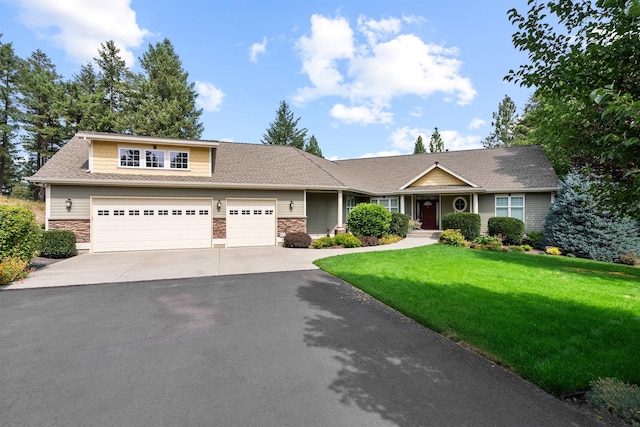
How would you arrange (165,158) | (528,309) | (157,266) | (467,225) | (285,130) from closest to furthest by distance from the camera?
(528,309) < (157,266) < (165,158) < (467,225) < (285,130)

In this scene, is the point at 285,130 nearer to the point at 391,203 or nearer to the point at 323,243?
the point at 391,203

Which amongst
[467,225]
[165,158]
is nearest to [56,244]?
[165,158]

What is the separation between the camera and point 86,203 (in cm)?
1264

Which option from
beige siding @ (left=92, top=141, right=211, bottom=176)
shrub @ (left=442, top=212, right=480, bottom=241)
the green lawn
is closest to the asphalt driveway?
the green lawn

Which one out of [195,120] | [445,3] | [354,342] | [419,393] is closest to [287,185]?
[445,3]

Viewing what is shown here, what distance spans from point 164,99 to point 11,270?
27.5 m

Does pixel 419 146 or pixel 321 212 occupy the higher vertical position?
pixel 419 146

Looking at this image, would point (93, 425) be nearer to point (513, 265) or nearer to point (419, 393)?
point (419, 393)

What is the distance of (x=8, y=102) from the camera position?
1161 inches

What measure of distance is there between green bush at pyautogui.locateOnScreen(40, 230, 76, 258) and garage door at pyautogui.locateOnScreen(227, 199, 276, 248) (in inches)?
242

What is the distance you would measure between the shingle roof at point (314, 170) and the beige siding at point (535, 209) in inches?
26.2

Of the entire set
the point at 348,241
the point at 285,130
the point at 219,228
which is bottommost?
the point at 348,241

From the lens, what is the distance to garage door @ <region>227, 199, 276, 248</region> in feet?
47.6

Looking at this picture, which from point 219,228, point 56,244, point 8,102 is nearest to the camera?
point 56,244
